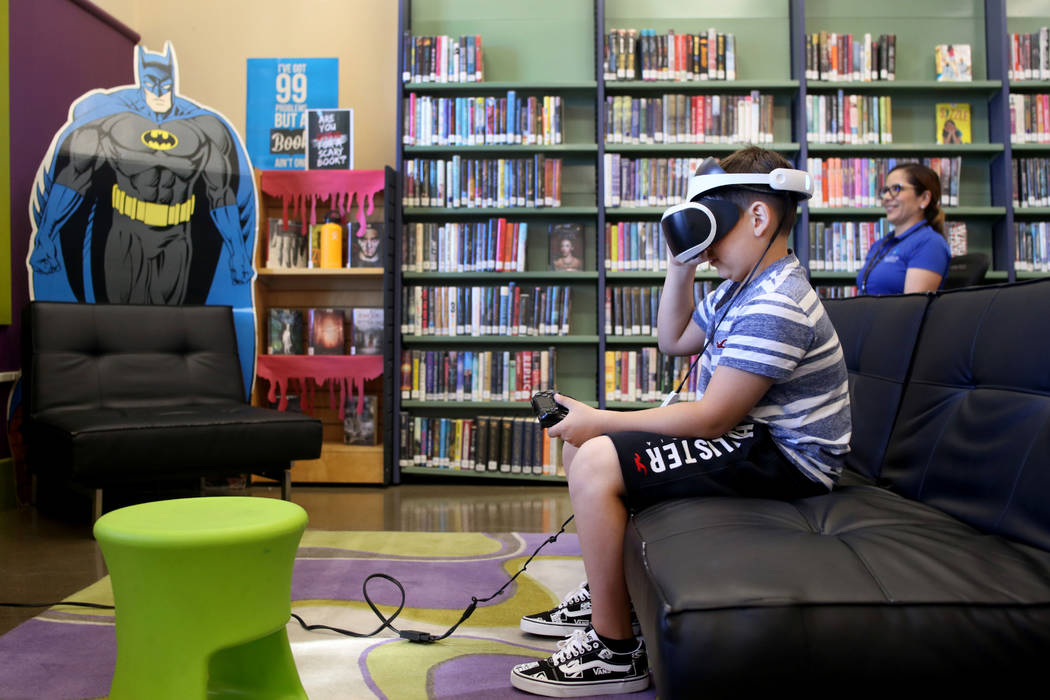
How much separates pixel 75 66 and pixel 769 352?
363cm

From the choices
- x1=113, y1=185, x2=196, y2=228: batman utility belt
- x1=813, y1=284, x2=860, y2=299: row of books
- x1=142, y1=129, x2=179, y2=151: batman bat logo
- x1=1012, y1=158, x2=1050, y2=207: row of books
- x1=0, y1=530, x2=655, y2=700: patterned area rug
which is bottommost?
x1=0, y1=530, x2=655, y2=700: patterned area rug

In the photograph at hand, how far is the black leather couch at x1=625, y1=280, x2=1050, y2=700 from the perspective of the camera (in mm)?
837

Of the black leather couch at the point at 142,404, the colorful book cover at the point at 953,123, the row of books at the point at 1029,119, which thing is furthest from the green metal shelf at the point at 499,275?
the row of books at the point at 1029,119

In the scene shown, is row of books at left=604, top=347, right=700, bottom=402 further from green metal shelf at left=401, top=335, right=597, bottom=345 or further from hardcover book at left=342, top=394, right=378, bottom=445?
hardcover book at left=342, top=394, right=378, bottom=445

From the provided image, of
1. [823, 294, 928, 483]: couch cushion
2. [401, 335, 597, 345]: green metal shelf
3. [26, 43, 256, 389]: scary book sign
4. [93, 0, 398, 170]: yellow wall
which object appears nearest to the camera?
[823, 294, 928, 483]: couch cushion

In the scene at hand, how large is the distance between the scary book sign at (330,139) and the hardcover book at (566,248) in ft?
3.41

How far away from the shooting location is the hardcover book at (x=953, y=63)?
3.71 meters

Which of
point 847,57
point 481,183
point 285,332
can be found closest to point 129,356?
point 285,332

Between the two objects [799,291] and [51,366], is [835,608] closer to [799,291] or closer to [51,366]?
[799,291]

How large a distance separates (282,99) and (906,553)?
369cm

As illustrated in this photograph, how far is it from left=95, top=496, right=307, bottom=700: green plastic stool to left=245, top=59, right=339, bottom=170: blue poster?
295 cm

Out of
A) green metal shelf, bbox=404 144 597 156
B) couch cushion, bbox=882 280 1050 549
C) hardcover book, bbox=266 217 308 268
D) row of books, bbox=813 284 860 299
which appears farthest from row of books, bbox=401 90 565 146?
couch cushion, bbox=882 280 1050 549

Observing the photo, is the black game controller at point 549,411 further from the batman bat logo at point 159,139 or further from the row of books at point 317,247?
the batman bat logo at point 159,139

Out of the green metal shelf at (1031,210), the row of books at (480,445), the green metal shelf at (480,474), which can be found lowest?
the green metal shelf at (480,474)
